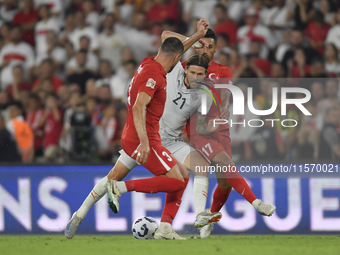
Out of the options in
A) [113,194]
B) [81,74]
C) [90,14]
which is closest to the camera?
[113,194]

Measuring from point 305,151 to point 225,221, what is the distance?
4.63 ft

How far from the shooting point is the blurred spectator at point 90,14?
10.1 meters

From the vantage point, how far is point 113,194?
527 cm

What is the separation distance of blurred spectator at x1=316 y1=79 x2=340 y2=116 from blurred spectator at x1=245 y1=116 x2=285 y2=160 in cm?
85

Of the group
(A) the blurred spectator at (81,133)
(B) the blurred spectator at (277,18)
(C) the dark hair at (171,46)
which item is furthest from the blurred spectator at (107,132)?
(B) the blurred spectator at (277,18)

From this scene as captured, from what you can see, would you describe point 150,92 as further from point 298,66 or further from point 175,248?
Answer: point 298,66

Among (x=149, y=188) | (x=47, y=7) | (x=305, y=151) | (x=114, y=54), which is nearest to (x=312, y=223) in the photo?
(x=305, y=151)

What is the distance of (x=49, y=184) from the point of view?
7344mm

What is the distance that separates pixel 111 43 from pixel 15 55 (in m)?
1.80

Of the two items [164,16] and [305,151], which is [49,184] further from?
[164,16]

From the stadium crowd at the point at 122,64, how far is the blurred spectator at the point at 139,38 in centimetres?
2

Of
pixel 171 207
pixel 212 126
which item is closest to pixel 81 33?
pixel 212 126

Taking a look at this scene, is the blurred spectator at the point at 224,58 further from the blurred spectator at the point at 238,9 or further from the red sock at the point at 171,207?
the red sock at the point at 171,207

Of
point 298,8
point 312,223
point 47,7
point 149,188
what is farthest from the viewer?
point 47,7
